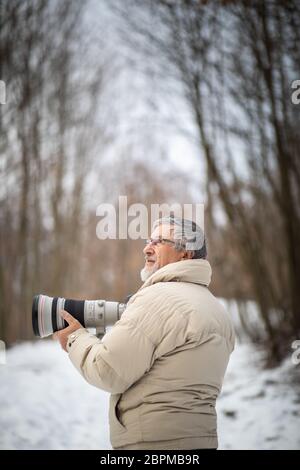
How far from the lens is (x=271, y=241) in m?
8.39

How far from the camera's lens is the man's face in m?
1.80

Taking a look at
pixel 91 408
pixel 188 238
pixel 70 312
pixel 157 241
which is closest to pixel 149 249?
pixel 157 241

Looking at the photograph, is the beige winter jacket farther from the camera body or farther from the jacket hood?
the camera body

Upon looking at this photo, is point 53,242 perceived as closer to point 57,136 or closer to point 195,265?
point 57,136

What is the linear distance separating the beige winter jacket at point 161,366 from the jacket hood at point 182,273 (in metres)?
0.02

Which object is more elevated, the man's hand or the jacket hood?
the jacket hood

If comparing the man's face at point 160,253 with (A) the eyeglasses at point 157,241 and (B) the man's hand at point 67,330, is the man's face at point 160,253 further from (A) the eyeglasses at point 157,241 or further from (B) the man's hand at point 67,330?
(B) the man's hand at point 67,330

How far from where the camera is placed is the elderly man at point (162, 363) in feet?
5.11

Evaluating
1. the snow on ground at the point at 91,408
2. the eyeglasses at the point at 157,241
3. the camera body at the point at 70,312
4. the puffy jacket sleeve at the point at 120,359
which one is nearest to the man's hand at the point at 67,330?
the camera body at the point at 70,312

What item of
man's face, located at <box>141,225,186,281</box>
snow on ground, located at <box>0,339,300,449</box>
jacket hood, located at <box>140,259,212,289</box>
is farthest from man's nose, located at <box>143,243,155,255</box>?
snow on ground, located at <box>0,339,300,449</box>

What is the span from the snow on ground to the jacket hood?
2.89m

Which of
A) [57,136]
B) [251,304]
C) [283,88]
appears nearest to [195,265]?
[283,88]

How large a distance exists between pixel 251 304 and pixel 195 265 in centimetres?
806

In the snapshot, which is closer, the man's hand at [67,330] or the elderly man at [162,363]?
the elderly man at [162,363]
